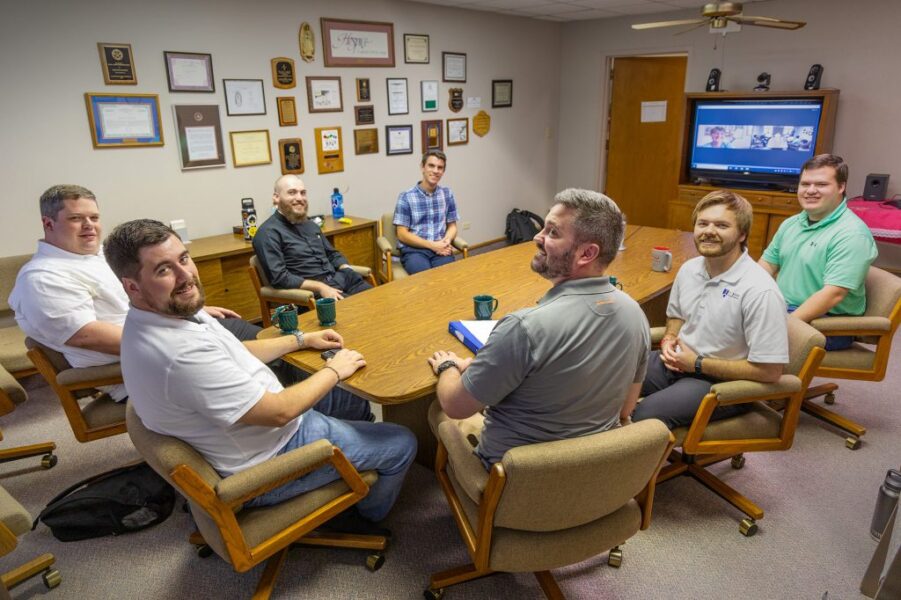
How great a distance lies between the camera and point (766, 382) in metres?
1.93

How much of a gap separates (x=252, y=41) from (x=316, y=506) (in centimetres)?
362

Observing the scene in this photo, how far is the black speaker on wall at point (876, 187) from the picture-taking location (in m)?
4.67

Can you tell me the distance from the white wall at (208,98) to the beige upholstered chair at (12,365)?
23 cm

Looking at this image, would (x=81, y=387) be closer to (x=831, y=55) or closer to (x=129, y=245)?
(x=129, y=245)

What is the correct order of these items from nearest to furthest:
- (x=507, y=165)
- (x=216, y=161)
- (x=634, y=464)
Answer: (x=634, y=464) → (x=216, y=161) → (x=507, y=165)

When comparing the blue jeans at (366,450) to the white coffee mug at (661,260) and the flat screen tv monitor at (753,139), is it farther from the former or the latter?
the flat screen tv monitor at (753,139)

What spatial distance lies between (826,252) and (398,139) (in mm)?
3657

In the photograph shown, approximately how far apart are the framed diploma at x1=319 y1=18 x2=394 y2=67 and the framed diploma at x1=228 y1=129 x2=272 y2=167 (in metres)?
0.85

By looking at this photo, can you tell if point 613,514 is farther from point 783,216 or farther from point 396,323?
point 783,216

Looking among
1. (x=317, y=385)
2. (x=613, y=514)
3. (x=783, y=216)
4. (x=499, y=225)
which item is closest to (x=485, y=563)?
(x=613, y=514)

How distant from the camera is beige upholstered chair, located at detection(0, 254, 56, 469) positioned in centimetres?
229

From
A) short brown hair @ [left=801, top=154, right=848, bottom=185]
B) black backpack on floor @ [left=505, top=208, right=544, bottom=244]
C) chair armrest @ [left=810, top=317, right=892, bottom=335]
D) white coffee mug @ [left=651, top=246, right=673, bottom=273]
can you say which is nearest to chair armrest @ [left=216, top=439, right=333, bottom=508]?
white coffee mug @ [left=651, top=246, right=673, bottom=273]

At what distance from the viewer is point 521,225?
6379mm

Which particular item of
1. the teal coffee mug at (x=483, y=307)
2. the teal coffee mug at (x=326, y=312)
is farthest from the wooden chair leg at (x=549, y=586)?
the teal coffee mug at (x=326, y=312)
